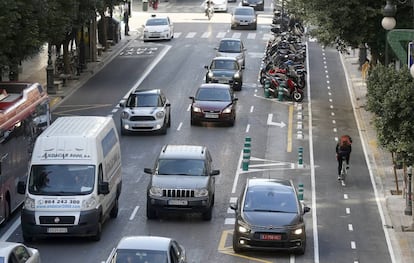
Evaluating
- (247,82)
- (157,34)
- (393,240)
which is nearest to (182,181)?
(393,240)

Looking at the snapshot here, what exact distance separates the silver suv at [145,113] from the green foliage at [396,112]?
14.3 metres

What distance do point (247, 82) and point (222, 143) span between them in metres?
14.6

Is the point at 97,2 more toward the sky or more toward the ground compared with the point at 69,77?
more toward the sky

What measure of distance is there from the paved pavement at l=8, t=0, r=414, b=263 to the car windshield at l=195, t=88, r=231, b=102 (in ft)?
18.4

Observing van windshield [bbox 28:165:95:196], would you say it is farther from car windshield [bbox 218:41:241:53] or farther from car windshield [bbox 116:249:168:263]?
car windshield [bbox 218:41:241:53]

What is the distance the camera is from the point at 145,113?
42094 mm

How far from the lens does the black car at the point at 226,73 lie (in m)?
51.8

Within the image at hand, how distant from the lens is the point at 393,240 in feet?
96.3

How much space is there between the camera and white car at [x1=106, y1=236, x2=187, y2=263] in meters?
21.6

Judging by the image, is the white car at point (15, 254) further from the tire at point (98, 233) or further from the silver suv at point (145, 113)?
the silver suv at point (145, 113)

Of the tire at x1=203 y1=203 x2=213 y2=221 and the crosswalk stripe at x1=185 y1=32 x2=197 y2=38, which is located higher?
the tire at x1=203 y1=203 x2=213 y2=221

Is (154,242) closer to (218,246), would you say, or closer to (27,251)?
(27,251)

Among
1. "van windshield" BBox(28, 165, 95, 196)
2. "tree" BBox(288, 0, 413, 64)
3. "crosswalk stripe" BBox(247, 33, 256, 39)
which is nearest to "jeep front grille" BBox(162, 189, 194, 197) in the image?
"van windshield" BBox(28, 165, 95, 196)

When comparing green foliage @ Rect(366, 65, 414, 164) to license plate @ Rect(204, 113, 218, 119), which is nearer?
green foliage @ Rect(366, 65, 414, 164)
